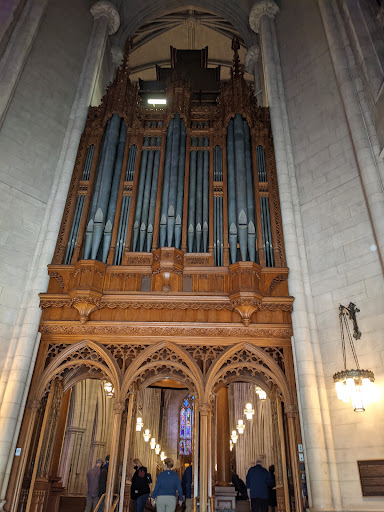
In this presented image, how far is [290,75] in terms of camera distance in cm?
1131

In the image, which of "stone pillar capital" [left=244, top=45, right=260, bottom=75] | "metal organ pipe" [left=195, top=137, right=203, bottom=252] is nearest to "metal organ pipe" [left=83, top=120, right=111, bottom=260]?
"metal organ pipe" [left=195, top=137, right=203, bottom=252]

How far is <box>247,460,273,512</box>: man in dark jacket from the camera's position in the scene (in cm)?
838

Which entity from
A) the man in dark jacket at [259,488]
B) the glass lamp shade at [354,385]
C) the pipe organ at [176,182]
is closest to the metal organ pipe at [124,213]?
the pipe organ at [176,182]

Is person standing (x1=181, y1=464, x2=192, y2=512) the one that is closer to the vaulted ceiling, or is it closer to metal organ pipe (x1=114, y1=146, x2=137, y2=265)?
metal organ pipe (x1=114, y1=146, x2=137, y2=265)

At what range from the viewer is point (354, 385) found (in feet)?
21.0

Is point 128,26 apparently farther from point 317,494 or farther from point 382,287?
point 317,494

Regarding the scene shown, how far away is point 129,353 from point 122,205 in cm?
349

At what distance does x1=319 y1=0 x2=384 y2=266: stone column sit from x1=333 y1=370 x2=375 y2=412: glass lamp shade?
2036 mm

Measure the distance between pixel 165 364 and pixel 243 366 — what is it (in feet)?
Result: 4.75

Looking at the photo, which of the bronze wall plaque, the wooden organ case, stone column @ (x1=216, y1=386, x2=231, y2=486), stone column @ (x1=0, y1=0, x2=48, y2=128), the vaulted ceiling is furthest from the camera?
the vaulted ceiling

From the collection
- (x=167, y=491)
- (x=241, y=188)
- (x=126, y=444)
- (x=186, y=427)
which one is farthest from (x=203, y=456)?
(x=186, y=427)

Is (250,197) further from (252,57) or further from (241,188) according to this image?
(252,57)

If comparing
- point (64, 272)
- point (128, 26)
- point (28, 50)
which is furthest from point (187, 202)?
point (128, 26)

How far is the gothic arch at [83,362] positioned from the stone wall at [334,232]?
3797 millimetres
